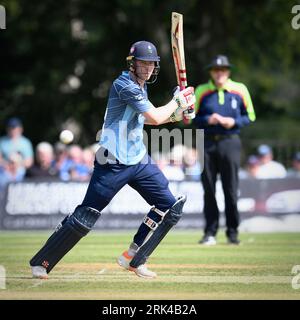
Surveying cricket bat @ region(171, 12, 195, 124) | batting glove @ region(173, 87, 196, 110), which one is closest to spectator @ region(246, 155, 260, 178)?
cricket bat @ region(171, 12, 195, 124)

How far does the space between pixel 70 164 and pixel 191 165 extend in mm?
2540

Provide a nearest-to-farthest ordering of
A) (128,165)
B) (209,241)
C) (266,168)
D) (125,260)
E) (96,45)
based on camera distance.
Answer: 1. (128,165)
2. (125,260)
3. (209,241)
4. (266,168)
5. (96,45)

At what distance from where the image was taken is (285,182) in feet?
57.5

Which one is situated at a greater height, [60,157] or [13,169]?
[60,157]

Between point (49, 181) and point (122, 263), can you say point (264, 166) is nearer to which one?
point (49, 181)

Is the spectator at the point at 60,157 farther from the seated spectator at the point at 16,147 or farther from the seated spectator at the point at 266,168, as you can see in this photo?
the seated spectator at the point at 266,168

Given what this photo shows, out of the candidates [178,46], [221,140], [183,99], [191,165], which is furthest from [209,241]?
[191,165]

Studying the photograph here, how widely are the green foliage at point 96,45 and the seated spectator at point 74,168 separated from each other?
7142 mm

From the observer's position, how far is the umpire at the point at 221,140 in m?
13.5

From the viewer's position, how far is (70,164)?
62.0ft

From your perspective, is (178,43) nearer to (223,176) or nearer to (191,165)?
(223,176)

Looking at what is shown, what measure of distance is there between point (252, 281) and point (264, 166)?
33.5 feet

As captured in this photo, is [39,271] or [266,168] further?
[266,168]
